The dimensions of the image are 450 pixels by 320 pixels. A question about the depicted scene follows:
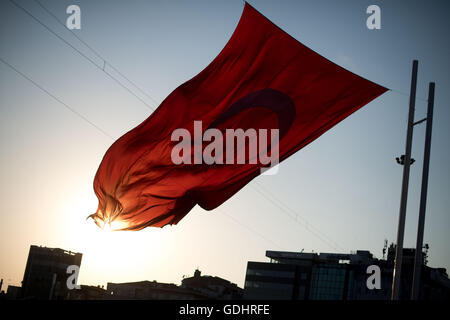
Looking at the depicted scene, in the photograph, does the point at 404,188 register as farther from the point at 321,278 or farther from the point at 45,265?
the point at 45,265

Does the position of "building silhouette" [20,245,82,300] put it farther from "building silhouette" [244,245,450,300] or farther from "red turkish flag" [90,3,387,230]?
"red turkish flag" [90,3,387,230]

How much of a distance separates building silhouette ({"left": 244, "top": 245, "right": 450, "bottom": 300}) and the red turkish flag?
10483cm

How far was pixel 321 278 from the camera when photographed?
11775 centimetres

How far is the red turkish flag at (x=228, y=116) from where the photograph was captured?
8.92 meters

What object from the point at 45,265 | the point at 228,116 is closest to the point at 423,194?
the point at 228,116

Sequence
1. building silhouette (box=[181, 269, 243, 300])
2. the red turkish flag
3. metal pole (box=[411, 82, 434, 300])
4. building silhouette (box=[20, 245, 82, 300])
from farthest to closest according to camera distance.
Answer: building silhouette (box=[20, 245, 82, 300]) → building silhouette (box=[181, 269, 243, 300]) → metal pole (box=[411, 82, 434, 300]) → the red turkish flag

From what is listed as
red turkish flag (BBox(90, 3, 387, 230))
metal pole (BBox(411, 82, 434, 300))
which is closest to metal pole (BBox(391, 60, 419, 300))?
metal pole (BBox(411, 82, 434, 300))

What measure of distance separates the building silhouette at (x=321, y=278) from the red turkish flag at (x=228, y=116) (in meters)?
105

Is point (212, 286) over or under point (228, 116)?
over

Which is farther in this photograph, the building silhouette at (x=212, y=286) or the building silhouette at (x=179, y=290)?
the building silhouette at (x=212, y=286)

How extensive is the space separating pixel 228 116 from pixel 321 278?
114 m

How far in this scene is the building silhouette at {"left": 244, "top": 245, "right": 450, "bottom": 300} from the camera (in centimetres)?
11138

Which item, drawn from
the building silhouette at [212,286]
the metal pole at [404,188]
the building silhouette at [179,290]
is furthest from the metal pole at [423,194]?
the building silhouette at [212,286]

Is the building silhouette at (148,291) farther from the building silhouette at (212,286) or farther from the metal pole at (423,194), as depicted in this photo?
the metal pole at (423,194)
